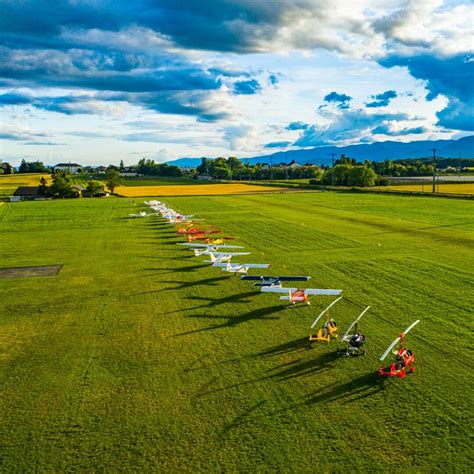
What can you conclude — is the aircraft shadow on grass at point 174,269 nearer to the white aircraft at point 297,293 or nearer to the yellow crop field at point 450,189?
the white aircraft at point 297,293

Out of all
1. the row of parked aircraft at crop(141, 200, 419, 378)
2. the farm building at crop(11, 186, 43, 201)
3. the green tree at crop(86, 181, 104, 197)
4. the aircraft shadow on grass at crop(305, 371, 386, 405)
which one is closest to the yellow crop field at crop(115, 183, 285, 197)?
the green tree at crop(86, 181, 104, 197)

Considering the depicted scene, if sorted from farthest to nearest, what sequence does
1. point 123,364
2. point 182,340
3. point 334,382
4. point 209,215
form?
1. point 209,215
2. point 182,340
3. point 123,364
4. point 334,382

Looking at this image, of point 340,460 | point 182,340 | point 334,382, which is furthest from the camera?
point 182,340

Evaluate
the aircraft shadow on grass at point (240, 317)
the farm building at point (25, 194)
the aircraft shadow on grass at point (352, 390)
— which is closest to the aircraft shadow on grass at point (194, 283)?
the aircraft shadow on grass at point (240, 317)

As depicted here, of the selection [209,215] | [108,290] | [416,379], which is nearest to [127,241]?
[108,290]

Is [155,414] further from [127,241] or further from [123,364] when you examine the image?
[127,241]
